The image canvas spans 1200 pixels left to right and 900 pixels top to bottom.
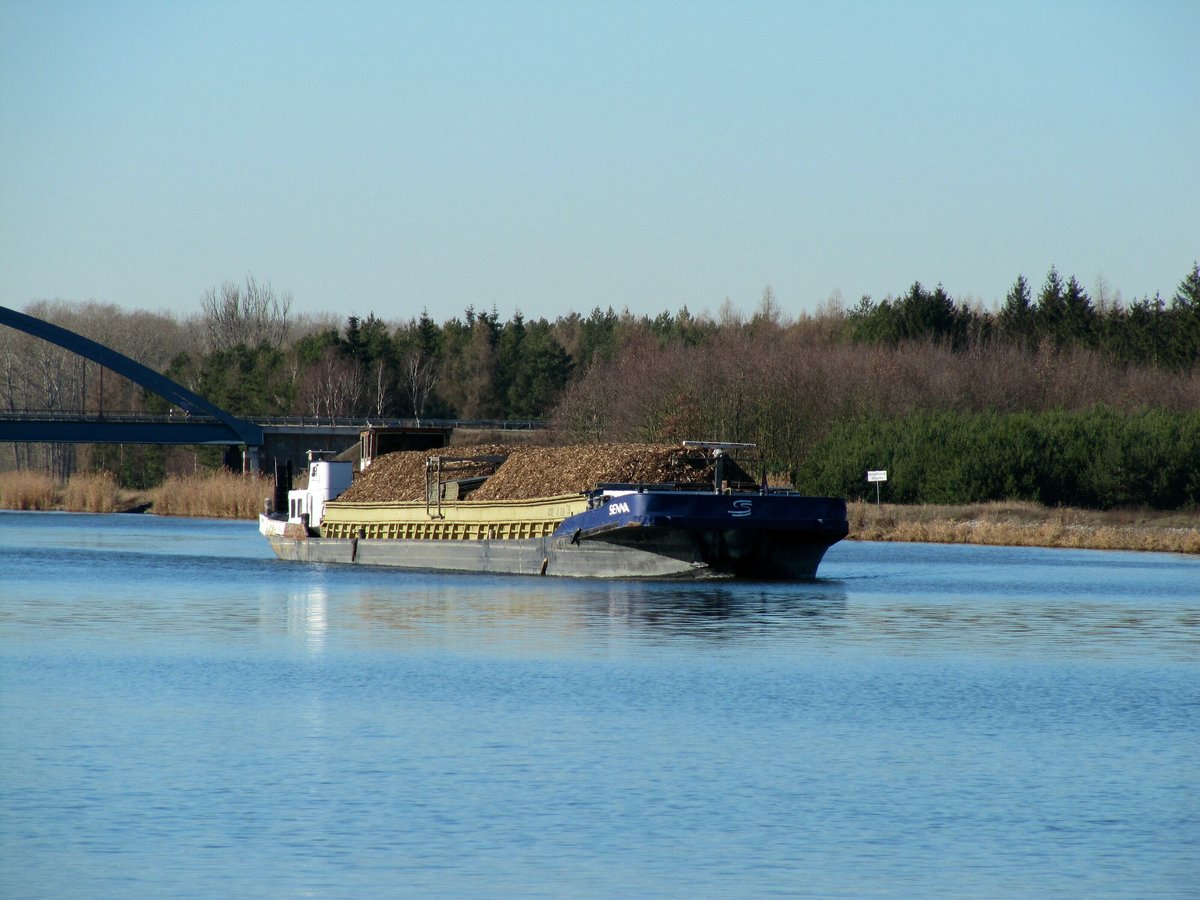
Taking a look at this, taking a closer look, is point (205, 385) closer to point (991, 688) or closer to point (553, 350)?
point (553, 350)

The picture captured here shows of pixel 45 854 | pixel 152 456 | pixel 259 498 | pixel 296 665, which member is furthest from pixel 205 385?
pixel 45 854

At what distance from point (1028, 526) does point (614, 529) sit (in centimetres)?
3159

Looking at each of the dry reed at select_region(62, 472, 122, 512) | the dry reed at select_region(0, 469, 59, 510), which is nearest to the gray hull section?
the dry reed at select_region(62, 472, 122, 512)

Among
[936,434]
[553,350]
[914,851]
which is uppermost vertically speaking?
[553,350]

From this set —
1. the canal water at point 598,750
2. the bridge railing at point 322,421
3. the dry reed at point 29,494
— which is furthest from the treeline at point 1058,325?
the canal water at point 598,750

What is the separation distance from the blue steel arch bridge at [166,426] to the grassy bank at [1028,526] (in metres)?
28.9

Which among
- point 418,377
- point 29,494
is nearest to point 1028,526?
point 29,494

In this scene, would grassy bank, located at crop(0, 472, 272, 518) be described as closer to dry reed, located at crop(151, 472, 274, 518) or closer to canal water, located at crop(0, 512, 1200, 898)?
dry reed, located at crop(151, 472, 274, 518)

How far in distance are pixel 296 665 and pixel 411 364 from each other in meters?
130

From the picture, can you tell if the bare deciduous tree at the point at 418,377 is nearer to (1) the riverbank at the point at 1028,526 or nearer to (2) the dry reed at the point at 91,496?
(2) the dry reed at the point at 91,496

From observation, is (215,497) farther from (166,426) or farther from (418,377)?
(418,377)

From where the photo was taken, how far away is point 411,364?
6024 inches

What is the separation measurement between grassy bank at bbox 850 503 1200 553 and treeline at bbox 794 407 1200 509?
161 centimetres

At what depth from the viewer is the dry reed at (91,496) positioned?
104m
